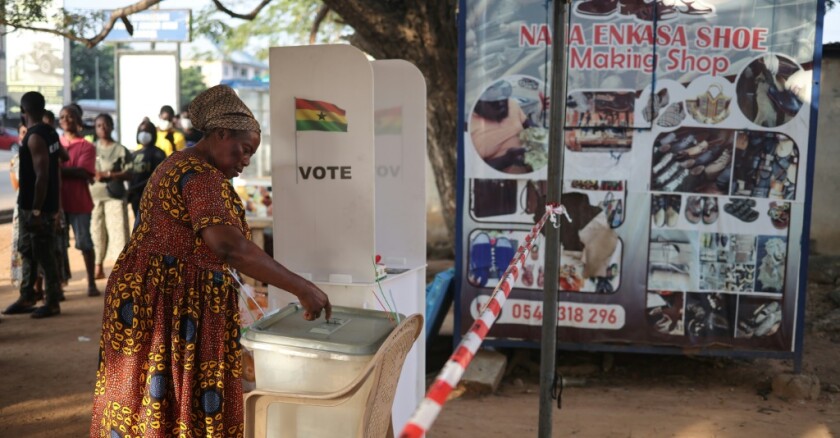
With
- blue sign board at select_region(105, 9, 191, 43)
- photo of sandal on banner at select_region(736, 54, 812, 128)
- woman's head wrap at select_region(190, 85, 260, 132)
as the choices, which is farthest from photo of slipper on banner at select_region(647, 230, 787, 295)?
blue sign board at select_region(105, 9, 191, 43)

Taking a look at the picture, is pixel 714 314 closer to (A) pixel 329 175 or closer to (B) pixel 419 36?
(A) pixel 329 175

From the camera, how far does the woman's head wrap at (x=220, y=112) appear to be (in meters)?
2.60

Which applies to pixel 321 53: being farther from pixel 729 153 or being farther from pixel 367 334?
pixel 729 153

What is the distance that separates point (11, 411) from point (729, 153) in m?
4.63

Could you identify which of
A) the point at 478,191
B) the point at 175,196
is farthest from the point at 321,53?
the point at 478,191

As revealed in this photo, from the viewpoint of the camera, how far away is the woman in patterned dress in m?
2.58

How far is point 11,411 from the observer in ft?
15.1

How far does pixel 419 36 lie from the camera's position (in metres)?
7.09

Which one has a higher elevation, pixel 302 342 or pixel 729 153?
pixel 729 153

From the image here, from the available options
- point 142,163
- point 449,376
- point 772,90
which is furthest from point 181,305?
point 142,163

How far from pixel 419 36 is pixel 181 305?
4954 mm

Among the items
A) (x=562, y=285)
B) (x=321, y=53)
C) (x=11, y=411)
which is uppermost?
(x=321, y=53)

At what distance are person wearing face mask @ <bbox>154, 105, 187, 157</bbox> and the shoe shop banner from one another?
522 cm

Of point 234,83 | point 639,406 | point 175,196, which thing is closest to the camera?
point 175,196
